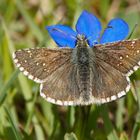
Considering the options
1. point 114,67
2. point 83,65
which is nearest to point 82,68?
point 83,65

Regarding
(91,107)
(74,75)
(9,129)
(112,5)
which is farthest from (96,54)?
(112,5)

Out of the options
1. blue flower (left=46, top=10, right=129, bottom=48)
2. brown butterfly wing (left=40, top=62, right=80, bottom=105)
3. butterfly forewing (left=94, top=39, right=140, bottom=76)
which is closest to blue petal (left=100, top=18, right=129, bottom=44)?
blue flower (left=46, top=10, right=129, bottom=48)

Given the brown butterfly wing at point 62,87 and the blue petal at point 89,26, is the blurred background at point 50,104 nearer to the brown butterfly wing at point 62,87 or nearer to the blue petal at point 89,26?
the brown butterfly wing at point 62,87

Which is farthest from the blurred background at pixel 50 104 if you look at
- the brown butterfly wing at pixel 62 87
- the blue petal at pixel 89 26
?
the blue petal at pixel 89 26

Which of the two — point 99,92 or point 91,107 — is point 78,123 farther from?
point 99,92

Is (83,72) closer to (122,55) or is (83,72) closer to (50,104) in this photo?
(122,55)
